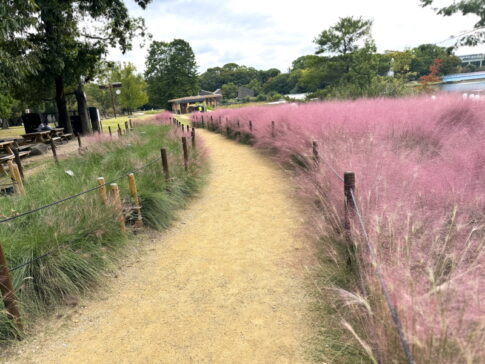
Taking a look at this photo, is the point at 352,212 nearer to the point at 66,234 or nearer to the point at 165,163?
the point at 66,234

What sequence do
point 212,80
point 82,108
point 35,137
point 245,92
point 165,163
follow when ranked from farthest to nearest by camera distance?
point 212,80 < point 245,92 < point 82,108 < point 35,137 < point 165,163

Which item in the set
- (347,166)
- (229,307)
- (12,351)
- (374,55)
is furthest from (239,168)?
(374,55)

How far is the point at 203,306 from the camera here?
2861 millimetres

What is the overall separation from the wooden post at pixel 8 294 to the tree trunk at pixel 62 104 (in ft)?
51.0

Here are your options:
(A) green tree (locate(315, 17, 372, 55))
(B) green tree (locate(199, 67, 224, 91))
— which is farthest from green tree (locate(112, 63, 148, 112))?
(B) green tree (locate(199, 67, 224, 91))

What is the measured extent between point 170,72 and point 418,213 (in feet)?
196

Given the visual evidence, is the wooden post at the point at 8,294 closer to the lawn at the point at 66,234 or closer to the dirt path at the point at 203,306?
the lawn at the point at 66,234

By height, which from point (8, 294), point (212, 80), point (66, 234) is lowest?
point (8, 294)

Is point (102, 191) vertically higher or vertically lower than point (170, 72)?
lower

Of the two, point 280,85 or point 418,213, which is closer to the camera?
point 418,213

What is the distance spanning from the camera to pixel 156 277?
344cm

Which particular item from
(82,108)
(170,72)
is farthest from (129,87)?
(82,108)

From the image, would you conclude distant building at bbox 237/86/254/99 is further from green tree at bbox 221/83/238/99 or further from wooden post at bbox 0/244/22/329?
wooden post at bbox 0/244/22/329

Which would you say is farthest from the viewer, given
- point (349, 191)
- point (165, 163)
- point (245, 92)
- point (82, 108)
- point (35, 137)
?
point (245, 92)
